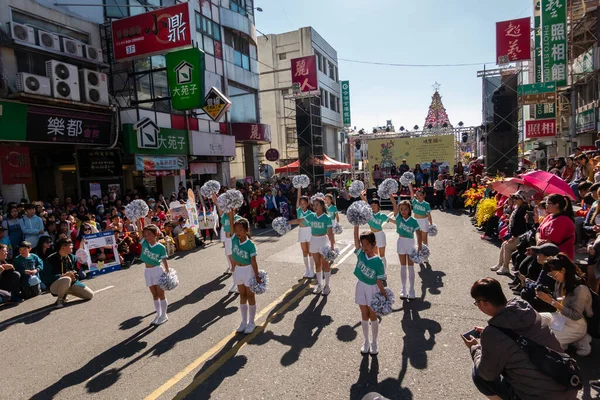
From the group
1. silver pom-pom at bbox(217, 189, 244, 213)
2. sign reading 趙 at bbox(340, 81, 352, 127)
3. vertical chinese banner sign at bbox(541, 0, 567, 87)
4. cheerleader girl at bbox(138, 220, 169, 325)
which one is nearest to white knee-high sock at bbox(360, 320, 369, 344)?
silver pom-pom at bbox(217, 189, 244, 213)

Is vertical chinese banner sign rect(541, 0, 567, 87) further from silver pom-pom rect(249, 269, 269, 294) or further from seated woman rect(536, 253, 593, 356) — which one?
silver pom-pom rect(249, 269, 269, 294)

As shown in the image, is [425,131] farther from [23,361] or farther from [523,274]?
[23,361]

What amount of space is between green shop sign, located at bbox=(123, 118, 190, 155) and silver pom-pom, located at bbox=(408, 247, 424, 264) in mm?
14396

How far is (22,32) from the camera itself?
12758 mm

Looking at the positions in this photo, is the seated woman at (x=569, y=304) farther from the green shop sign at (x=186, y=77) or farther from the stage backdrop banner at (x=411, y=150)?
the stage backdrop banner at (x=411, y=150)

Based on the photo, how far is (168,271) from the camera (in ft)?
22.6

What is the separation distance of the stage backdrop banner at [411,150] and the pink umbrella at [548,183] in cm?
2047

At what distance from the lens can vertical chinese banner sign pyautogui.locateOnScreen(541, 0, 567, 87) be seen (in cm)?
2209

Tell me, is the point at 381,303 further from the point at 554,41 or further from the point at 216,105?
the point at 554,41

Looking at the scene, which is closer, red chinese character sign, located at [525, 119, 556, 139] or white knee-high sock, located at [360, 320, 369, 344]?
white knee-high sock, located at [360, 320, 369, 344]

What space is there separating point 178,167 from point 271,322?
15.3 m

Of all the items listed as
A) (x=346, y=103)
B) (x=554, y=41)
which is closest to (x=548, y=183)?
(x=554, y=41)

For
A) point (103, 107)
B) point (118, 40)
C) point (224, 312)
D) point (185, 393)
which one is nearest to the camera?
point (185, 393)

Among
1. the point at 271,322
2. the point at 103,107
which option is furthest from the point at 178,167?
the point at 271,322
